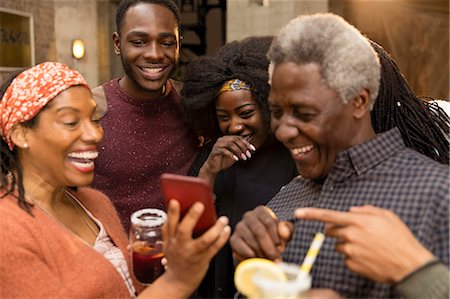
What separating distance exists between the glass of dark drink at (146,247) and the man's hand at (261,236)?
354 millimetres

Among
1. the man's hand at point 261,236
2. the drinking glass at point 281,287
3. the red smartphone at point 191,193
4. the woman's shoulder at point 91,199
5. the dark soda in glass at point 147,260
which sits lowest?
the dark soda in glass at point 147,260

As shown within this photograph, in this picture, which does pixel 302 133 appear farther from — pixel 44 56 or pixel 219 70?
pixel 44 56

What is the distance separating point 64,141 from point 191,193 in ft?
2.18

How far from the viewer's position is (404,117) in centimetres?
202

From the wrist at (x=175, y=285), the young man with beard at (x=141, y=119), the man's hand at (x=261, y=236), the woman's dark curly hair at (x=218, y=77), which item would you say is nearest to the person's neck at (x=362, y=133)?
the man's hand at (x=261, y=236)

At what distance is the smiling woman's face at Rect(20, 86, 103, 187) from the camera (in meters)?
1.80

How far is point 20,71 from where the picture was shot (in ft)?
6.34

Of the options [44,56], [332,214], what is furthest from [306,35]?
[44,56]

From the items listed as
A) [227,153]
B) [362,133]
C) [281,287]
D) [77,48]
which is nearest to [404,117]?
[362,133]

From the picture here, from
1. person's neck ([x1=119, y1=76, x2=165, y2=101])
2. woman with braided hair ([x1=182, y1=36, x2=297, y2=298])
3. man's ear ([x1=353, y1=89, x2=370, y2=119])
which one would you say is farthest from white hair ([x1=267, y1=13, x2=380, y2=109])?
person's neck ([x1=119, y1=76, x2=165, y2=101])

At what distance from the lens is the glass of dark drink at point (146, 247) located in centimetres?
178

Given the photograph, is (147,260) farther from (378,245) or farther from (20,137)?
(378,245)

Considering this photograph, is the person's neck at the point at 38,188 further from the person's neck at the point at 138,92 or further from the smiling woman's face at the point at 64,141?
the person's neck at the point at 138,92

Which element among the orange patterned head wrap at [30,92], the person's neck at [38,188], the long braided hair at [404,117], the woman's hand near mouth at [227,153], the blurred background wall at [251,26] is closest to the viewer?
the orange patterned head wrap at [30,92]
